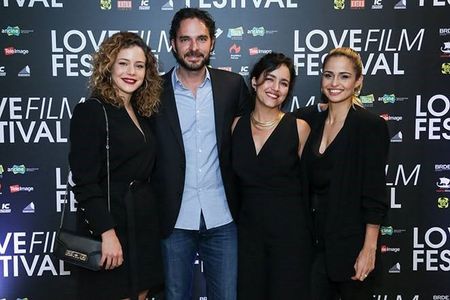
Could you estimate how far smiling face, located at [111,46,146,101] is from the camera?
2.09 m

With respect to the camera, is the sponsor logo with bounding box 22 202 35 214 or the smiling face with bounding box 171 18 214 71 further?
the sponsor logo with bounding box 22 202 35 214

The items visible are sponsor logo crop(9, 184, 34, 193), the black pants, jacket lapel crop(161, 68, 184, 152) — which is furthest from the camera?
sponsor logo crop(9, 184, 34, 193)

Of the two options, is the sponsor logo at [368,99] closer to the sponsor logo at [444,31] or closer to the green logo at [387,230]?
the sponsor logo at [444,31]

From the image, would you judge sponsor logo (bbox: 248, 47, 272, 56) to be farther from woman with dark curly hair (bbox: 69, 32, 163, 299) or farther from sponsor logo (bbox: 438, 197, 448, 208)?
sponsor logo (bbox: 438, 197, 448, 208)

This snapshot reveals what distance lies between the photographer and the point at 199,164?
93.0 inches

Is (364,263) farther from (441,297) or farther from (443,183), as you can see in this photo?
(441,297)

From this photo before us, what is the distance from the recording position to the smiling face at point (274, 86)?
7.63 feet

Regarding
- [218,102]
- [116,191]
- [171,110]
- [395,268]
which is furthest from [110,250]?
[395,268]

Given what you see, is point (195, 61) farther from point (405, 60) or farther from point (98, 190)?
point (405, 60)

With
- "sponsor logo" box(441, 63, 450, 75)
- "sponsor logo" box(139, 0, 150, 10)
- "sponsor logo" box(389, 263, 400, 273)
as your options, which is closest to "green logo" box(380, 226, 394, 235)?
"sponsor logo" box(389, 263, 400, 273)

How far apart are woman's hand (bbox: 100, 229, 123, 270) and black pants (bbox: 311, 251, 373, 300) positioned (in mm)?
886

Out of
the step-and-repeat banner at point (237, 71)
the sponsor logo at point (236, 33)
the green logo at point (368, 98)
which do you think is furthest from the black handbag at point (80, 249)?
the green logo at point (368, 98)

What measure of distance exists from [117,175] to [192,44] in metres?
0.77

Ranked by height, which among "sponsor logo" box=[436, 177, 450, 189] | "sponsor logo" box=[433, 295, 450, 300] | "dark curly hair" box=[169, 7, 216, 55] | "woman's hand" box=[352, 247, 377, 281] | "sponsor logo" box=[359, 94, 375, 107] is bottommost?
"sponsor logo" box=[433, 295, 450, 300]
